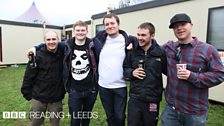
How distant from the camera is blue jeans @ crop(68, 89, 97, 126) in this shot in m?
2.77

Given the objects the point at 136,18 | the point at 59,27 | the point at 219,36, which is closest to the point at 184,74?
the point at 219,36

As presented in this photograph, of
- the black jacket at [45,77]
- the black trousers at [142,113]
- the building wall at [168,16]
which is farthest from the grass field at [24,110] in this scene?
the building wall at [168,16]

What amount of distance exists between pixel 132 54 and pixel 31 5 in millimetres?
20854

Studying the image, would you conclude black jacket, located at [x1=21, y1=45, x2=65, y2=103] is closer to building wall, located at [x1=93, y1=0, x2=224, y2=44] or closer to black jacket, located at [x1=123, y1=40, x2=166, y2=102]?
black jacket, located at [x1=123, y1=40, x2=166, y2=102]

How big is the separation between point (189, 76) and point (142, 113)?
744 mm

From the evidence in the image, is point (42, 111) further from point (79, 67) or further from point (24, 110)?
point (24, 110)

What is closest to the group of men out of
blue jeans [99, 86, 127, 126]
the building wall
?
blue jeans [99, 86, 127, 126]

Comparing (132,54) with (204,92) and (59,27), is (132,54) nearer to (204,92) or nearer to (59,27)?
(204,92)

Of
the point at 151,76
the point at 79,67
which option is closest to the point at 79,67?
the point at 79,67

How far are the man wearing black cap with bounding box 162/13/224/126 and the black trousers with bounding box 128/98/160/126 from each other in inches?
8.5

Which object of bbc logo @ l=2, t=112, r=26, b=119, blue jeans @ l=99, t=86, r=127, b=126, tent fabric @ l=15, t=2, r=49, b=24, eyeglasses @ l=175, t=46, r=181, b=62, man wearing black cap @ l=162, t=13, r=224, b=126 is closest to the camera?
man wearing black cap @ l=162, t=13, r=224, b=126

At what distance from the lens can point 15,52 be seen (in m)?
15.0

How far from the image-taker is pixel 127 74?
2393mm

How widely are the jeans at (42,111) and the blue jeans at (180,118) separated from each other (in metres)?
1.46
